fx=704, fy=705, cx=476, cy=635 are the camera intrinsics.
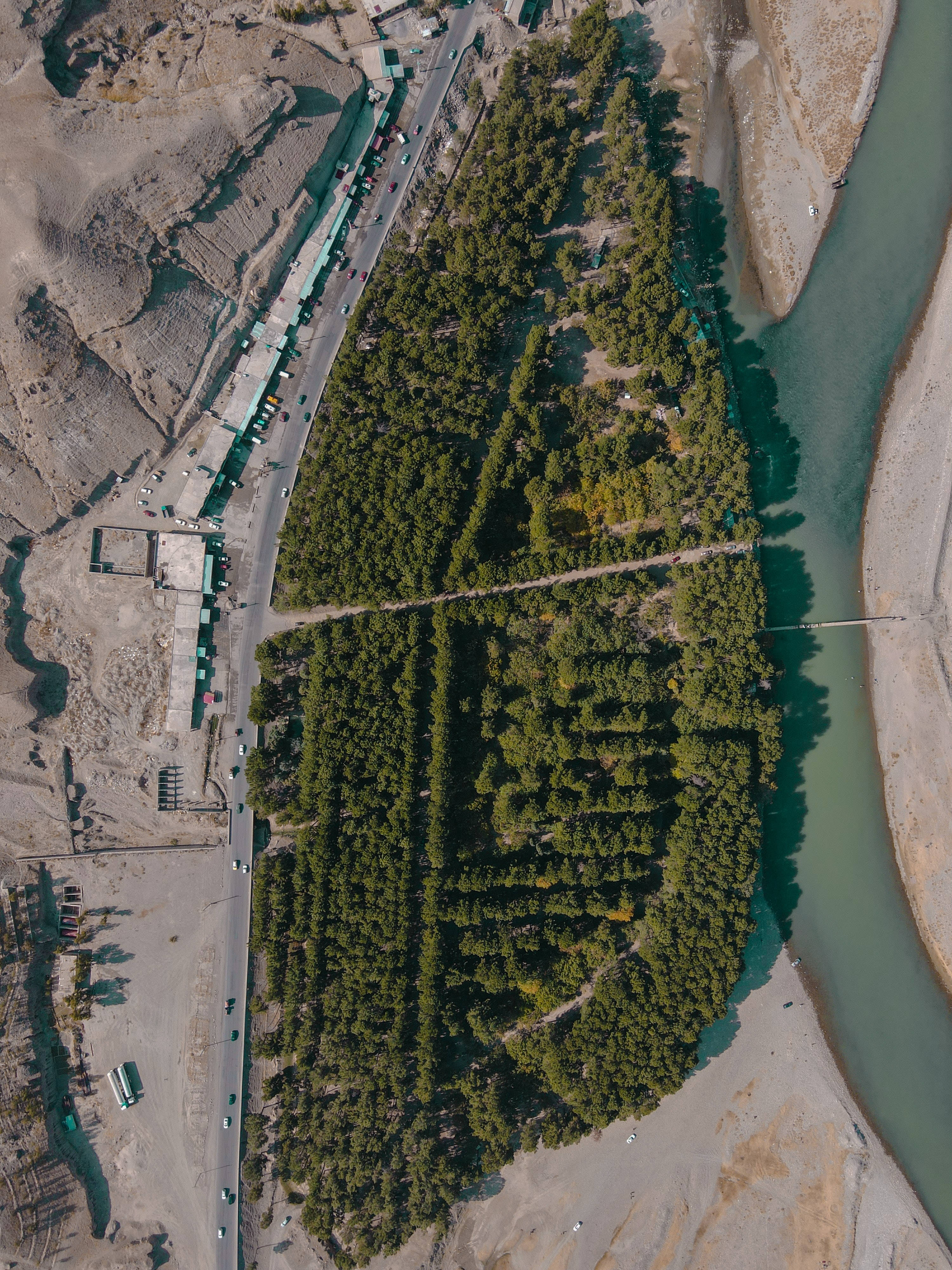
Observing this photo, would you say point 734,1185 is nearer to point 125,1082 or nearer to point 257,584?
point 125,1082

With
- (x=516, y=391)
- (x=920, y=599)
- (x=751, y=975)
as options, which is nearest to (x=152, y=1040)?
(x=751, y=975)

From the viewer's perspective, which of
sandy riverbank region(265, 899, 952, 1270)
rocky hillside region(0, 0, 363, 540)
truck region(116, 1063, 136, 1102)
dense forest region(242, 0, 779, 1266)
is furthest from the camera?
sandy riverbank region(265, 899, 952, 1270)

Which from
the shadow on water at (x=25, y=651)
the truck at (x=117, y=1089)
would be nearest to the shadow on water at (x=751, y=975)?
the truck at (x=117, y=1089)

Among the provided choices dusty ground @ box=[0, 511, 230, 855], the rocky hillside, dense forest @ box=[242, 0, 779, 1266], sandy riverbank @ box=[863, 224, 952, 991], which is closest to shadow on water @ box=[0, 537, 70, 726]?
dusty ground @ box=[0, 511, 230, 855]

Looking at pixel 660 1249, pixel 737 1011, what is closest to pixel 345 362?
pixel 737 1011

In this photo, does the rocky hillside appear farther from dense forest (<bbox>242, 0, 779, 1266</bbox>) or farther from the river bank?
the river bank

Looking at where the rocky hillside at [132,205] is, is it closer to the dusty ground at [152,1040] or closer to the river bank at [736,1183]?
the dusty ground at [152,1040]

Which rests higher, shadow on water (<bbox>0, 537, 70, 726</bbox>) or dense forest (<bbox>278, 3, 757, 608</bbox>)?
dense forest (<bbox>278, 3, 757, 608</bbox>)

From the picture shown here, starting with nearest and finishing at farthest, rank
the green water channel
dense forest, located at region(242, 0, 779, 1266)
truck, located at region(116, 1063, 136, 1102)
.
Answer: dense forest, located at region(242, 0, 779, 1266)
truck, located at region(116, 1063, 136, 1102)
the green water channel
